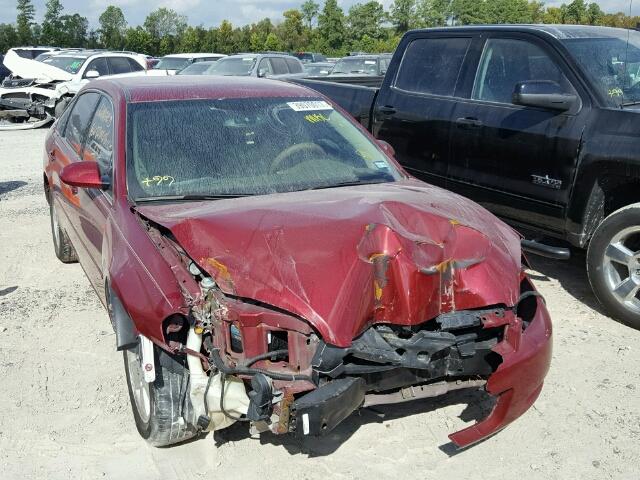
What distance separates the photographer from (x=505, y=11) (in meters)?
49.2

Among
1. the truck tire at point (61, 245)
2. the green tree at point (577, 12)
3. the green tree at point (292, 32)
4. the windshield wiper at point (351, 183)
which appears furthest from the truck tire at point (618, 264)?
the green tree at point (292, 32)

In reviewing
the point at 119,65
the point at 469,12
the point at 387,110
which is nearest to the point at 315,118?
the point at 387,110

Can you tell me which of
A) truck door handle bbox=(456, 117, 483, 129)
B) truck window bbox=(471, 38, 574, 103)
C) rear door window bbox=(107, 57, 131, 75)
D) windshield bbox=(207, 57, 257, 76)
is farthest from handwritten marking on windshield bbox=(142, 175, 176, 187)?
rear door window bbox=(107, 57, 131, 75)

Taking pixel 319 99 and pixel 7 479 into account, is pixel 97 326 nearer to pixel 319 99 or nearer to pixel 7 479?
pixel 7 479

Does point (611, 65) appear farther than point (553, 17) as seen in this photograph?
No

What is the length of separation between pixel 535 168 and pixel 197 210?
283 cm

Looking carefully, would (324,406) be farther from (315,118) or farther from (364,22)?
(364,22)

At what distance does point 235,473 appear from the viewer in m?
3.14

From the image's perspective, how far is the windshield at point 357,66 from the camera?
1788 cm

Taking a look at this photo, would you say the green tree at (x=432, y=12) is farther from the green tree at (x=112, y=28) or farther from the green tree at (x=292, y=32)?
the green tree at (x=112, y=28)

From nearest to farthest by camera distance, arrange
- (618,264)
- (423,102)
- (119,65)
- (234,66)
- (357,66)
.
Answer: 1. (618,264)
2. (423,102)
3. (234,66)
4. (119,65)
5. (357,66)

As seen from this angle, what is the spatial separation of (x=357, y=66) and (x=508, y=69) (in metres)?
13.1

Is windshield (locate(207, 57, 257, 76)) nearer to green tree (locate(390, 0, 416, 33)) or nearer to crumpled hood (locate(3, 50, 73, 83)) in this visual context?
crumpled hood (locate(3, 50, 73, 83))

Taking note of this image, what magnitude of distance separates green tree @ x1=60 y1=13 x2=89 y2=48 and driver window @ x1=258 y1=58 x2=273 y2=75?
124 feet
